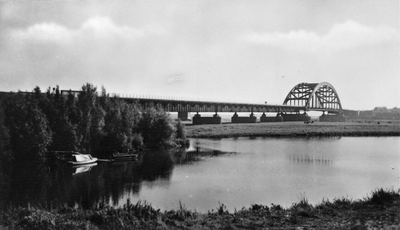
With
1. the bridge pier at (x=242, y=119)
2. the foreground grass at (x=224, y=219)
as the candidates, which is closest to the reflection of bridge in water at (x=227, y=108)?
the bridge pier at (x=242, y=119)

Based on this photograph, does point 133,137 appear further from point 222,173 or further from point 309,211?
point 309,211

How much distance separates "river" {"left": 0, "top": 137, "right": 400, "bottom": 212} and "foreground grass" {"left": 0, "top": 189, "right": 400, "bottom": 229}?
3749mm

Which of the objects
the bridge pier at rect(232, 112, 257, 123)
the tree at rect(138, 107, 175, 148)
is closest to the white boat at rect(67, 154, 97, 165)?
the tree at rect(138, 107, 175, 148)

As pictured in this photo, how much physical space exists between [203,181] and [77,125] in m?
23.2

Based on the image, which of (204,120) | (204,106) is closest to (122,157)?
(204,120)

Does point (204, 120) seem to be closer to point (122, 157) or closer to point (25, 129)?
point (122, 157)

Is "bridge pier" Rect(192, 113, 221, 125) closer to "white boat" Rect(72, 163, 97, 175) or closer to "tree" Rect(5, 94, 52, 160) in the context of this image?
"white boat" Rect(72, 163, 97, 175)

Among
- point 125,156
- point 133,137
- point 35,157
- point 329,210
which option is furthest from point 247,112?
point 329,210

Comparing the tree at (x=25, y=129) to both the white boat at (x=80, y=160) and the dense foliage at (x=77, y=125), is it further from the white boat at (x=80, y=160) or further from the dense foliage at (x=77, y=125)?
the white boat at (x=80, y=160)

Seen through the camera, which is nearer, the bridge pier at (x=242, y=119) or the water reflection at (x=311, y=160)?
the water reflection at (x=311, y=160)

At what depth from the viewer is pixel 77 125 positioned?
43.6m

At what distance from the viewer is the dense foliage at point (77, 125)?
35719mm

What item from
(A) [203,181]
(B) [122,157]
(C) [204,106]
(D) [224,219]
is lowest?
(A) [203,181]

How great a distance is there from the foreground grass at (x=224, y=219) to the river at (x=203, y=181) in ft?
12.3
